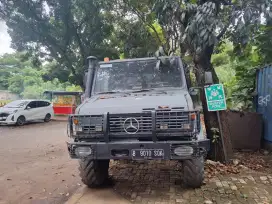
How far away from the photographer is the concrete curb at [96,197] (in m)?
4.42

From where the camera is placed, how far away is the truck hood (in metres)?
4.27

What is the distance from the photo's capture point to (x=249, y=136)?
7414 mm

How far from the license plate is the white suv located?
1376 cm

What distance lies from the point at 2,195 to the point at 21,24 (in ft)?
51.9

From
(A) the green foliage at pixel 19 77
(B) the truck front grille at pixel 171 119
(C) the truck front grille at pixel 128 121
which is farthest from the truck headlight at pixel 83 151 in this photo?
(A) the green foliage at pixel 19 77

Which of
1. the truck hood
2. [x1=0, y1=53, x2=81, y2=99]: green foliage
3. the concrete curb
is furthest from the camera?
[x1=0, y1=53, x2=81, y2=99]: green foliage

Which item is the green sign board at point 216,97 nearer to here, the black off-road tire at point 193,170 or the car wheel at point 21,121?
the black off-road tire at point 193,170

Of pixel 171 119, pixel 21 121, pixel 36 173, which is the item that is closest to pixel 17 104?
pixel 21 121

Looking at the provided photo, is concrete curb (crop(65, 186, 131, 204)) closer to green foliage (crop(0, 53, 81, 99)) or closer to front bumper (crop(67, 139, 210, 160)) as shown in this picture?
front bumper (crop(67, 139, 210, 160))

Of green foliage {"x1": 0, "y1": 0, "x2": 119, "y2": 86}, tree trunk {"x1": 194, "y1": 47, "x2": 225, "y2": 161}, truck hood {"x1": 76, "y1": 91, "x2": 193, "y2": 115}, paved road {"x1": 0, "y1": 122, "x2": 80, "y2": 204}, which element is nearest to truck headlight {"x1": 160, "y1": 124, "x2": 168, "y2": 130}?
truck hood {"x1": 76, "y1": 91, "x2": 193, "y2": 115}

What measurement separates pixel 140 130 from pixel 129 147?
297mm

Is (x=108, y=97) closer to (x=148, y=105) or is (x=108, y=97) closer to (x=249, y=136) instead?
(x=148, y=105)

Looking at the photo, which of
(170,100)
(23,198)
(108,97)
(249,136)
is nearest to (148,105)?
(170,100)

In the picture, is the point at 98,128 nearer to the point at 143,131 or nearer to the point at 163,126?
the point at 143,131
